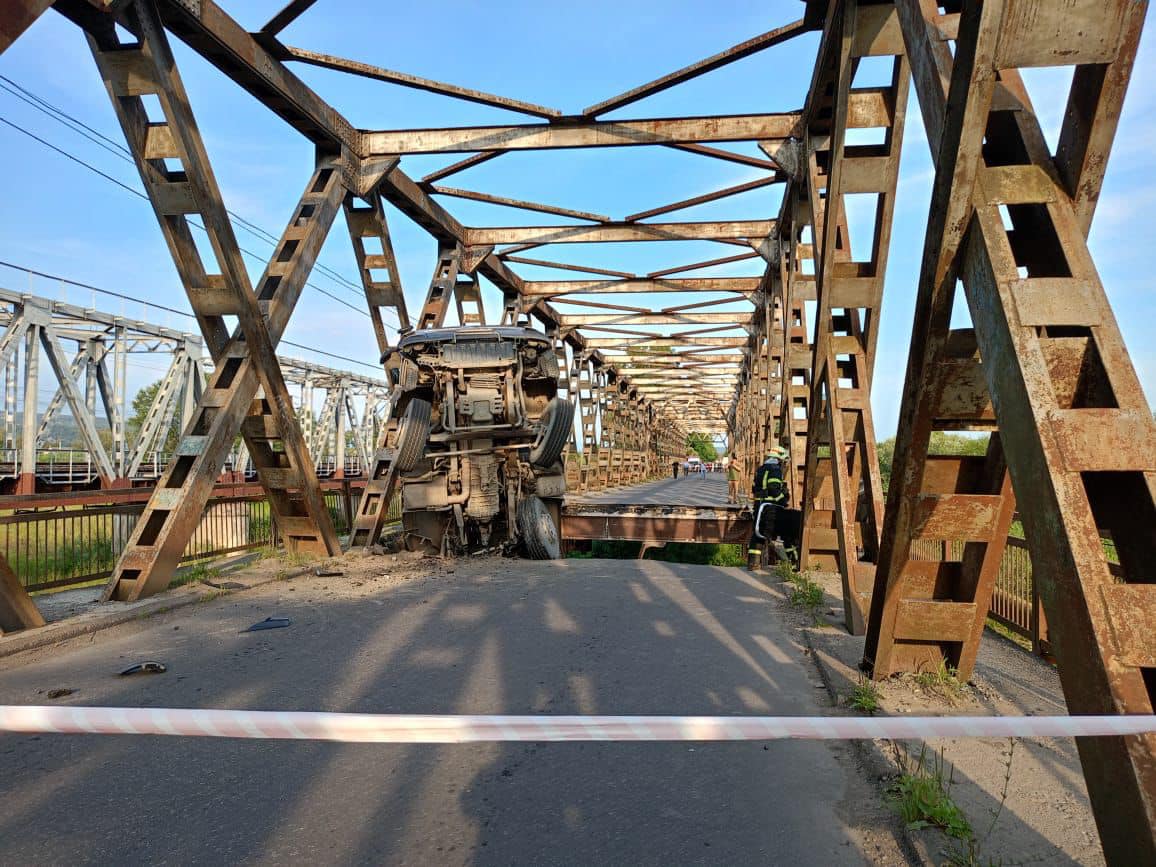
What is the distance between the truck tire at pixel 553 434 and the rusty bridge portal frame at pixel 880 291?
2.47 metres

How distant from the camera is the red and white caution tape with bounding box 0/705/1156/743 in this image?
168cm

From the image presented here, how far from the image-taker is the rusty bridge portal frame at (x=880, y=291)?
84.6 inches

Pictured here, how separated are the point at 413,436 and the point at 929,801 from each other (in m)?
8.88

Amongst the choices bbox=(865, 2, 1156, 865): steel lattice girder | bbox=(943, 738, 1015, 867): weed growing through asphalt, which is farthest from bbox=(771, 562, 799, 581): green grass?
bbox=(943, 738, 1015, 867): weed growing through asphalt

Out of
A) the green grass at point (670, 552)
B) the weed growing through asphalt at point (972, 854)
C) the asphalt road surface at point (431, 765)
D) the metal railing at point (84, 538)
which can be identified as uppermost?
the metal railing at point (84, 538)

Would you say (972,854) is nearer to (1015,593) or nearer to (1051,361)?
(1051,361)

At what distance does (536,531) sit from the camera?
34.5 feet

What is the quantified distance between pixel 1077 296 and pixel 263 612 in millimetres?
6995

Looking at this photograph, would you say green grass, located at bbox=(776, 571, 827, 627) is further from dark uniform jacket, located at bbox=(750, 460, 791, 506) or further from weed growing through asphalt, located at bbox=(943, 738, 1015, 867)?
weed growing through asphalt, located at bbox=(943, 738, 1015, 867)

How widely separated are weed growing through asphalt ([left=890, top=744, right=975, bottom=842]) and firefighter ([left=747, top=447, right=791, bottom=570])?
262 inches

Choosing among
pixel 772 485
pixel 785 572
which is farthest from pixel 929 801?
pixel 772 485

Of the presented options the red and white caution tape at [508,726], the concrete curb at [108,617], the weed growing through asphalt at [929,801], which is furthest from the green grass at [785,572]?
the red and white caution tape at [508,726]

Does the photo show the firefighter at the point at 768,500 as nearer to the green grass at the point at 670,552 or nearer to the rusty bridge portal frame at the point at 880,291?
the rusty bridge portal frame at the point at 880,291

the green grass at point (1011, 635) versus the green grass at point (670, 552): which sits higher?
the green grass at point (1011, 635)
